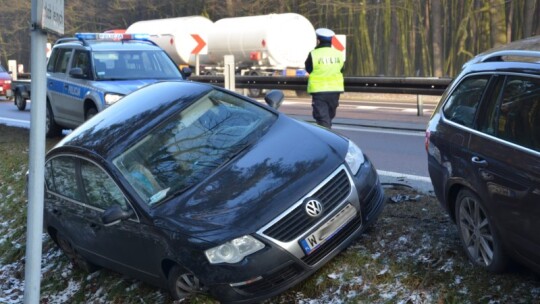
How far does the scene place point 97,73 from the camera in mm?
11812

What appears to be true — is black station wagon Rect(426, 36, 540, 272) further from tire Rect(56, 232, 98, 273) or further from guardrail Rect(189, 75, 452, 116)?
guardrail Rect(189, 75, 452, 116)

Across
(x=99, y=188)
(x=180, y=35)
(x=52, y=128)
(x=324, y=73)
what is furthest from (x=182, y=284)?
(x=180, y=35)

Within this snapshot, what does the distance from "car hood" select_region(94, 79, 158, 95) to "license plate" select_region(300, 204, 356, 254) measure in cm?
648

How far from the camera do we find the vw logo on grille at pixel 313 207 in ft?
16.1

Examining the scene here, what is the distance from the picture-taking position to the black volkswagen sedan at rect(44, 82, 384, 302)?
4.78 m

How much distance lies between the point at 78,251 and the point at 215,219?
2010mm

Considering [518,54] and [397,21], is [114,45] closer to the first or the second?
[518,54]

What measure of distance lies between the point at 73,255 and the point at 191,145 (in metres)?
1.76

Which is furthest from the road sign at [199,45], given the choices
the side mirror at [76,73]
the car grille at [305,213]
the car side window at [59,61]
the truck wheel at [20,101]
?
the car grille at [305,213]

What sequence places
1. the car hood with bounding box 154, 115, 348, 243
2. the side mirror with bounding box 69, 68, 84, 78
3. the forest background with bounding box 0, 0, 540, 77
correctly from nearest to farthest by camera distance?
1. the car hood with bounding box 154, 115, 348, 243
2. the side mirror with bounding box 69, 68, 84, 78
3. the forest background with bounding box 0, 0, 540, 77

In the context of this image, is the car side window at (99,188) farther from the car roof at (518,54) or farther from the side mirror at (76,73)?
the side mirror at (76,73)

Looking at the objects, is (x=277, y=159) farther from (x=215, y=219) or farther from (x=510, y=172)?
(x=510, y=172)

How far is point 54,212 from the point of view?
641 cm

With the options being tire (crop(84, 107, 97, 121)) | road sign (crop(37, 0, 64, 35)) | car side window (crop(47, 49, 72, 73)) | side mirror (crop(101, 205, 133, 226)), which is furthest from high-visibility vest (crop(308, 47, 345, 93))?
road sign (crop(37, 0, 64, 35))
